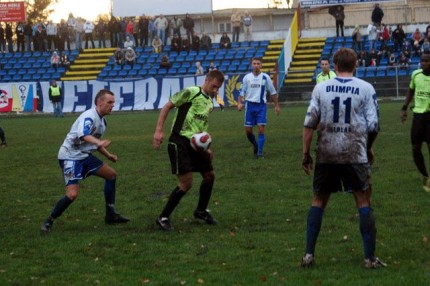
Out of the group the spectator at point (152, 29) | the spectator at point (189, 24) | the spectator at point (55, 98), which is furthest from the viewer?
the spectator at point (152, 29)

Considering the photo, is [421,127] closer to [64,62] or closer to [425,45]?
[425,45]

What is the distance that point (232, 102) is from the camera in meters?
41.8

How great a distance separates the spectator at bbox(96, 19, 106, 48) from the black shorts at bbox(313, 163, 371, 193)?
1797 inches

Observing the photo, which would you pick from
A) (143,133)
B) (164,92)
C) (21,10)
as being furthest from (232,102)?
(21,10)

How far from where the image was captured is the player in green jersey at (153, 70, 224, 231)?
1050 cm

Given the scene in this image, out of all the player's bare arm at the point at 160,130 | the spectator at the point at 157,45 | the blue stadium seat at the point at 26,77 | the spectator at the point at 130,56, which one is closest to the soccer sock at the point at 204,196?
the player's bare arm at the point at 160,130

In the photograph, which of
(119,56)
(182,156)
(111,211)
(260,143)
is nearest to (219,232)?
(182,156)

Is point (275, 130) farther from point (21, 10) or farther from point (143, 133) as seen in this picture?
point (21, 10)

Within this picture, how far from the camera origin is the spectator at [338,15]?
45.9 metres

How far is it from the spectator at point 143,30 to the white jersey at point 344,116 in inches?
1705

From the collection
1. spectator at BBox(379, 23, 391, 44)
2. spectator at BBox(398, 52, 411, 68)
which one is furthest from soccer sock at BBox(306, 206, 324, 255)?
spectator at BBox(379, 23, 391, 44)

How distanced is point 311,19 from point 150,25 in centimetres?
890

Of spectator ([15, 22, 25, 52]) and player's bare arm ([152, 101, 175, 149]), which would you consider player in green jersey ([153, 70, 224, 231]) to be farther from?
spectator ([15, 22, 25, 52])

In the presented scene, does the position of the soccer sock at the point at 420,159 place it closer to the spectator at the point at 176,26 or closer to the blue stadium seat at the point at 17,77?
the spectator at the point at 176,26
